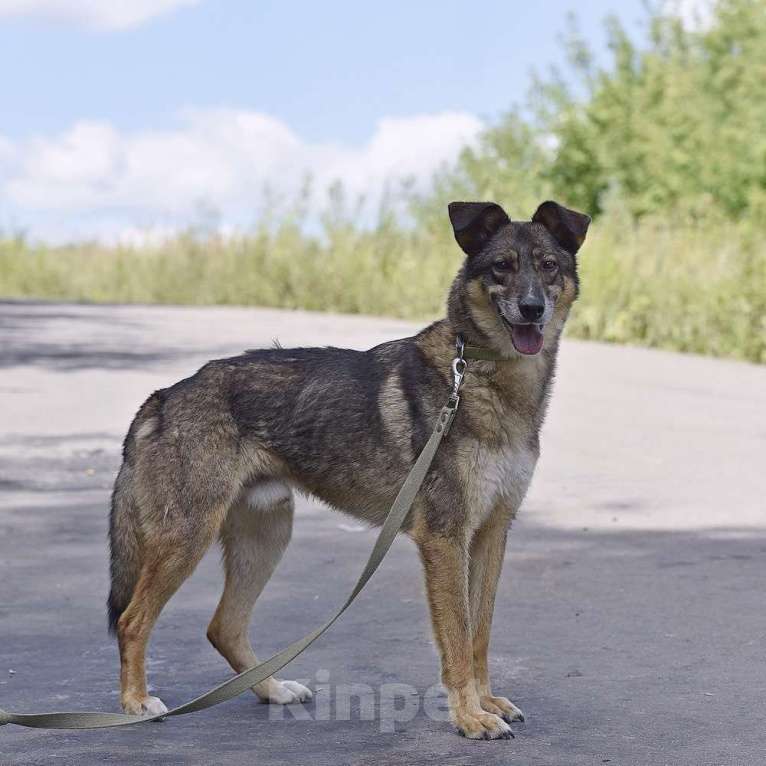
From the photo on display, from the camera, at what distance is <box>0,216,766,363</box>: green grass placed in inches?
766

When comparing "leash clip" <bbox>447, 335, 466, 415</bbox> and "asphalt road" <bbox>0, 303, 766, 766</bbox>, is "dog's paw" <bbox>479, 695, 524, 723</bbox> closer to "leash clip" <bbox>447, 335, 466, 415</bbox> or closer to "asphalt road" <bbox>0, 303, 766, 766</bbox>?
"asphalt road" <bbox>0, 303, 766, 766</bbox>

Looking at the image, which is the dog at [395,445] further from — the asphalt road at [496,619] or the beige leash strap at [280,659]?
the asphalt road at [496,619]

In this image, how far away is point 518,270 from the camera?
5.12m

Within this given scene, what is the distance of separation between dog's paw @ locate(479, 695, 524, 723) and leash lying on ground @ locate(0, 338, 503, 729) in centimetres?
64

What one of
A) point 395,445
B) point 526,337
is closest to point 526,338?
point 526,337

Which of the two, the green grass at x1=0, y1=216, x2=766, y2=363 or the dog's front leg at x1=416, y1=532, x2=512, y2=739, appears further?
the green grass at x1=0, y1=216, x2=766, y2=363

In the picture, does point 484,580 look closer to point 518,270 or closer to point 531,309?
point 531,309

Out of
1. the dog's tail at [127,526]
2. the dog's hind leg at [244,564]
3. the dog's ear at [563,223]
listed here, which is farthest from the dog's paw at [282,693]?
the dog's ear at [563,223]

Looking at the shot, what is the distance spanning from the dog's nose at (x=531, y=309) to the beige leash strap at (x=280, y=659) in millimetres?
319

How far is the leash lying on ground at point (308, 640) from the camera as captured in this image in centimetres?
445

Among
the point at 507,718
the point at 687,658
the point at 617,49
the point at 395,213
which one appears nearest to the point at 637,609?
the point at 687,658

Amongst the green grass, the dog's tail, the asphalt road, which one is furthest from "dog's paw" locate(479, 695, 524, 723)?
the green grass

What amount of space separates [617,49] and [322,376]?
1485 inches

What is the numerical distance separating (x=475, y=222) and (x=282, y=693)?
1944 mm
